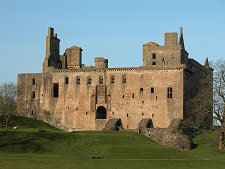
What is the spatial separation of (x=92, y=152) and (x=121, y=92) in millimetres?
28654

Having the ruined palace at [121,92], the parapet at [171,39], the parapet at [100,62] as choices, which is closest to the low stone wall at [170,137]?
the ruined palace at [121,92]

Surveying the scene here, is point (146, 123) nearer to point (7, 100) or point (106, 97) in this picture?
point (106, 97)

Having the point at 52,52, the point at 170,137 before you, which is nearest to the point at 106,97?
the point at 52,52

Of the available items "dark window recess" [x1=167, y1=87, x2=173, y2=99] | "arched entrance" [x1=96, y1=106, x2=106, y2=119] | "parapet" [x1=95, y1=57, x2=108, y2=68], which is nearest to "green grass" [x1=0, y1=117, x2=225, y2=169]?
"dark window recess" [x1=167, y1=87, x2=173, y2=99]

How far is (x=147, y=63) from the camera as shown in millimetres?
88875

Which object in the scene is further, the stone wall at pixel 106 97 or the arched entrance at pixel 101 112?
the arched entrance at pixel 101 112

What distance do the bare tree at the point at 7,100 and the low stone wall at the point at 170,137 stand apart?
19.2 metres

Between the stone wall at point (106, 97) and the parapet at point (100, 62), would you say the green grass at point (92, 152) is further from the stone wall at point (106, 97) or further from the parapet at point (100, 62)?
the parapet at point (100, 62)

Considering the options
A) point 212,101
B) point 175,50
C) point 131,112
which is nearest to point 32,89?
point 131,112

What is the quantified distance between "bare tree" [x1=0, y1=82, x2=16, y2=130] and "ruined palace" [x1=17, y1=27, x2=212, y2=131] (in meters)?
6.29

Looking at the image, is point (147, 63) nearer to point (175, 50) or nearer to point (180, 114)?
point (175, 50)

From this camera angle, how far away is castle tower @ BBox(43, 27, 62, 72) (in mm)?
92963

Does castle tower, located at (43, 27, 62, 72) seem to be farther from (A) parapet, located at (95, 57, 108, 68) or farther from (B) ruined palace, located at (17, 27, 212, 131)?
(A) parapet, located at (95, 57, 108, 68)

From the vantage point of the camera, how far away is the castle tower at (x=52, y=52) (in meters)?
93.0
